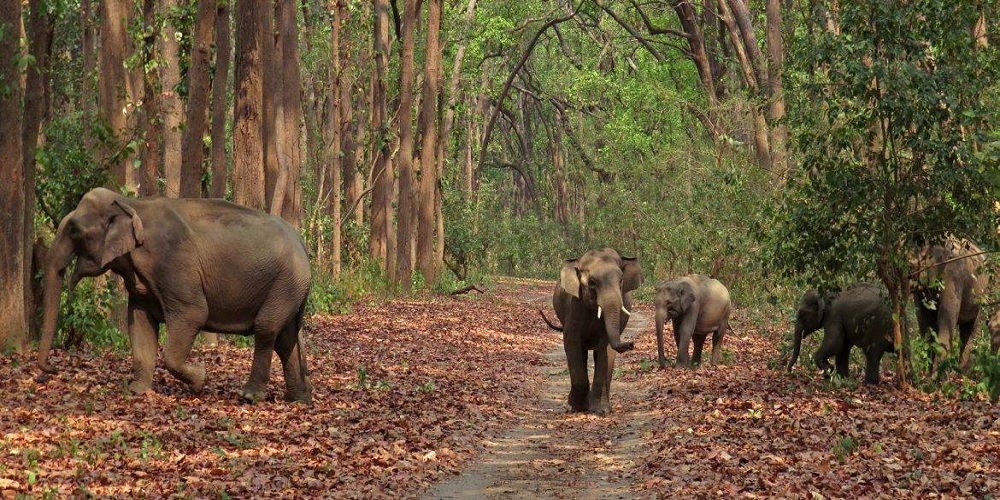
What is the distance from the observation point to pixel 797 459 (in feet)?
34.2

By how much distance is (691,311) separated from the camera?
19828 millimetres

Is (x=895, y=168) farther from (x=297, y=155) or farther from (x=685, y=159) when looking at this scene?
(x=685, y=159)

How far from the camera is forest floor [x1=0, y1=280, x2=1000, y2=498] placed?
923cm

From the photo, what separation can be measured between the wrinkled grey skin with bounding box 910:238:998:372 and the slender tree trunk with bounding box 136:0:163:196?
1154 centimetres

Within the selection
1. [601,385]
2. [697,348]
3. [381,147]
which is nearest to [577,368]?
[601,385]

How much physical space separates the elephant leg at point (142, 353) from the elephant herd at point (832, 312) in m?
4.60

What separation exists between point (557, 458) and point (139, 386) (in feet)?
14.1

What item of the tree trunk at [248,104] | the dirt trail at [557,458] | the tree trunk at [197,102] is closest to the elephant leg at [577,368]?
the dirt trail at [557,458]

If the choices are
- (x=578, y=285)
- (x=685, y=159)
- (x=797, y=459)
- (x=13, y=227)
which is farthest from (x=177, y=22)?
(x=685, y=159)

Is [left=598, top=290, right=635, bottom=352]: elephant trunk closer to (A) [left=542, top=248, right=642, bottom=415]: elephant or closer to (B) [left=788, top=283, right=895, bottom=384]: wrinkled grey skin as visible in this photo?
(A) [left=542, top=248, right=642, bottom=415]: elephant

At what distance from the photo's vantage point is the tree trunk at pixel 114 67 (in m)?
19.3

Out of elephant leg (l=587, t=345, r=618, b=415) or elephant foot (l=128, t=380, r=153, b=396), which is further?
elephant leg (l=587, t=345, r=618, b=415)

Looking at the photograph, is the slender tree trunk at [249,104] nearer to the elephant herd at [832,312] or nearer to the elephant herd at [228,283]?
the elephant herd at [832,312]

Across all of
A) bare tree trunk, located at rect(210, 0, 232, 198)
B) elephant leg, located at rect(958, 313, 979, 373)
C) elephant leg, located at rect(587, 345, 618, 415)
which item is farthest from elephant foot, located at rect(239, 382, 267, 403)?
elephant leg, located at rect(958, 313, 979, 373)
